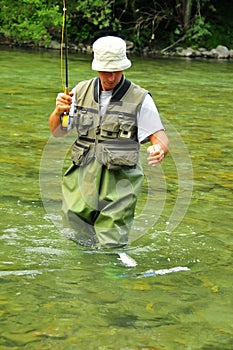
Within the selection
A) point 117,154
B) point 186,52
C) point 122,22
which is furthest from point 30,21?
point 117,154

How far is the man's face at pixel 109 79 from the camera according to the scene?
5.13 metres

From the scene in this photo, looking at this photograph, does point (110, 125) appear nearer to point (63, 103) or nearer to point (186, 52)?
point (63, 103)

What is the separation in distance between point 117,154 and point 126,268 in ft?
2.57

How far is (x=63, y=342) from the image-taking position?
4.07m

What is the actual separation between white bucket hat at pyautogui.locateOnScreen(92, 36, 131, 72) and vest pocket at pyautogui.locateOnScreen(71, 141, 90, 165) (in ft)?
1.96

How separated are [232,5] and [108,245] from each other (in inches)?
969

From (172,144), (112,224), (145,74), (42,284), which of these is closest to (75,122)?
(112,224)

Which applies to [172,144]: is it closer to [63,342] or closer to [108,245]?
[108,245]

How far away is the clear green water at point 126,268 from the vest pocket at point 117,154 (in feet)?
2.25

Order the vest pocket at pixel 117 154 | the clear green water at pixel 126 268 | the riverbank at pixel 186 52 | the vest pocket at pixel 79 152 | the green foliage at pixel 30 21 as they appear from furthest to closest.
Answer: the green foliage at pixel 30 21 → the riverbank at pixel 186 52 → the vest pocket at pixel 79 152 → the vest pocket at pixel 117 154 → the clear green water at pixel 126 268

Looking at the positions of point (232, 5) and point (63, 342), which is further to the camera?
point (232, 5)

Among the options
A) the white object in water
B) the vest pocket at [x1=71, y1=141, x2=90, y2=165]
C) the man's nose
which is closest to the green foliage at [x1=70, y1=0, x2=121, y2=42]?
the vest pocket at [x1=71, y1=141, x2=90, y2=165]

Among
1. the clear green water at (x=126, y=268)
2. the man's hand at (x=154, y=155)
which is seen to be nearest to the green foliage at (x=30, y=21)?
the clear green water at (x=126, y=268)

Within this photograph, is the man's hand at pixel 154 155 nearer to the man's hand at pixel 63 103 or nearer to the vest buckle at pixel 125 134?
the vest buckle at pixel 125 134
